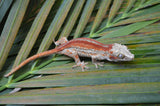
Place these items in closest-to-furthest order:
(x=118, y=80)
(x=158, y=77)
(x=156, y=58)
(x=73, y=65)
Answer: (x=158, y=77), (x=118, y=80), (x=156, y=58), (x=73, y=65)

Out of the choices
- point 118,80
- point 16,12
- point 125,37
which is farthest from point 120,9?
point 16,12

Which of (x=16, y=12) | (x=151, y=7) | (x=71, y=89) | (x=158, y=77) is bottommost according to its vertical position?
(x=158, y=77)

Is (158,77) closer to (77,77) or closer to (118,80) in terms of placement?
(118,80)

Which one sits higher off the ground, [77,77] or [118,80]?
[77,77]

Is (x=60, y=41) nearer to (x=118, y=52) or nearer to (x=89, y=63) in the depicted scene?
(x=89, y=63)

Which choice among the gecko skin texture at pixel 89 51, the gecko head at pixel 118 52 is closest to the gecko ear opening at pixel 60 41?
the gecko skin texture at pixel 89 51

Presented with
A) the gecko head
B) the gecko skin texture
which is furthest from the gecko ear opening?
the gecko head

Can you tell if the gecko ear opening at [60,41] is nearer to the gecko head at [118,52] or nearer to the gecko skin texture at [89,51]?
the gecko skin texture at [89,51]
